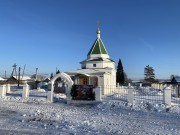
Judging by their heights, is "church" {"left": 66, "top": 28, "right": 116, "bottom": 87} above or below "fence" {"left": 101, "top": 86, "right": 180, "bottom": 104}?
above

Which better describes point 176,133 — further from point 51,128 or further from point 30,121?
point 30,121

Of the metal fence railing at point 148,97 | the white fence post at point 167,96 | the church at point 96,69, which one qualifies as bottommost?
the metal fence railing at point 148,97

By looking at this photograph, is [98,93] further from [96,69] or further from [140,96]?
[96,69]

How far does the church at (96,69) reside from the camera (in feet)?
90.8

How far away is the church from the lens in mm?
27672

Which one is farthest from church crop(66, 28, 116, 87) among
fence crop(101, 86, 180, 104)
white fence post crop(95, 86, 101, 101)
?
white fence post crop(95, 86, 101, 101)

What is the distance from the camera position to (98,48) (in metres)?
32.8

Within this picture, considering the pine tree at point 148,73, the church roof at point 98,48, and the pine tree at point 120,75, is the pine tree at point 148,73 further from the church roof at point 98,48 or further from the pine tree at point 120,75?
the church roof at point 98,48

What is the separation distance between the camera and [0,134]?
26.5ft

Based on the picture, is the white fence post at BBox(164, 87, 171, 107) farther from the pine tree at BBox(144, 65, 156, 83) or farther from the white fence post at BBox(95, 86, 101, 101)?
the pine tree at BBox(144, 65, 156, 83)

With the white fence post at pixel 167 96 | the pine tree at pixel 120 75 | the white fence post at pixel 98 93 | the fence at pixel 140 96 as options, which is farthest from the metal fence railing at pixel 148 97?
the pine tree at pixel 120 75

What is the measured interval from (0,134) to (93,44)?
26761 millimetres

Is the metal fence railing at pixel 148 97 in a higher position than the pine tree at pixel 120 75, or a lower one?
lower

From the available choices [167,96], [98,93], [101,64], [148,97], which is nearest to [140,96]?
[148,97]
